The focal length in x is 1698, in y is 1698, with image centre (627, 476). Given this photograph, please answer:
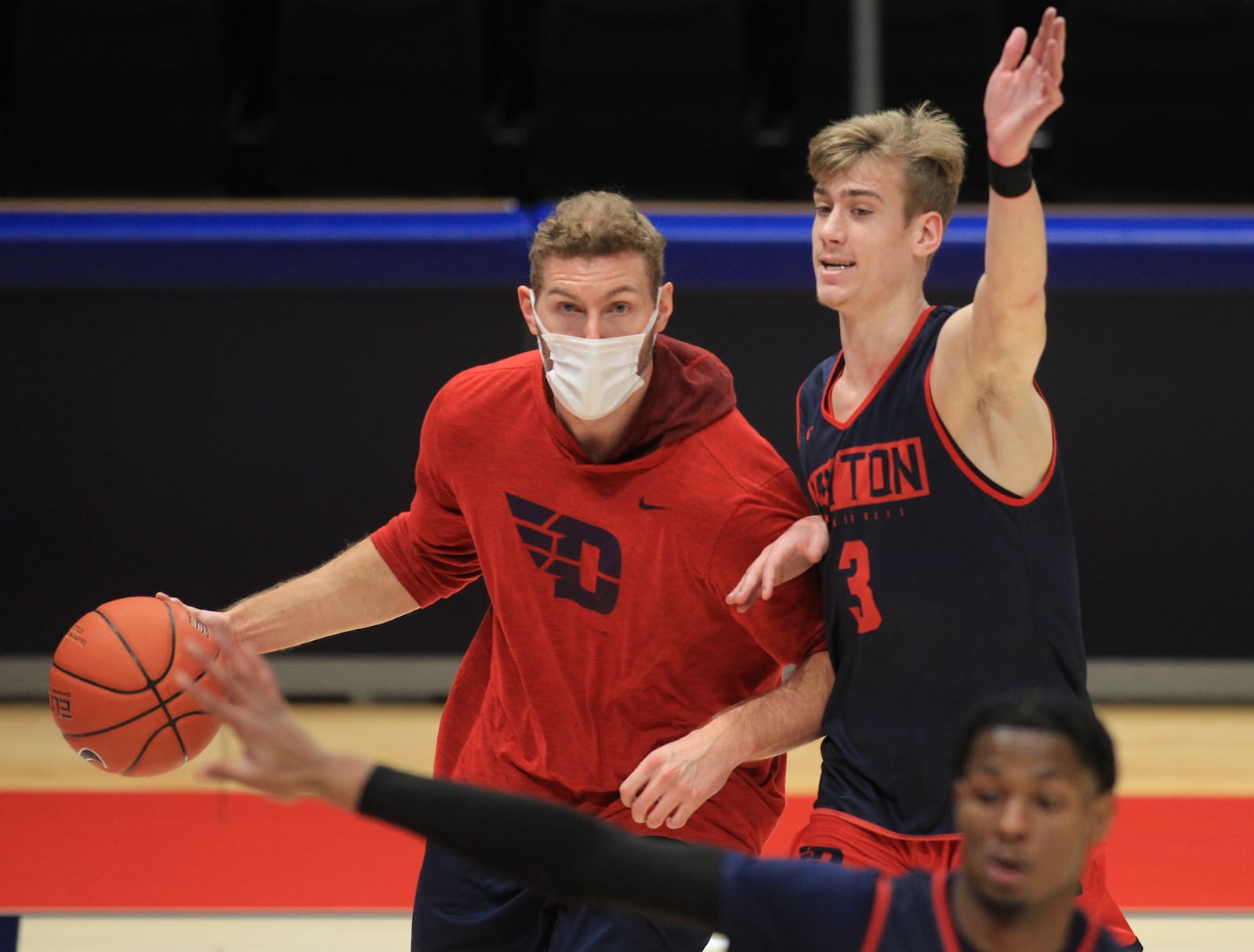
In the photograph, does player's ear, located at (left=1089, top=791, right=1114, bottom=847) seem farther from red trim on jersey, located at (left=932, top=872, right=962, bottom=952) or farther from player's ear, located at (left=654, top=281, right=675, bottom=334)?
player's ear, located at (left=654, top=281, right=675, bottom=334)

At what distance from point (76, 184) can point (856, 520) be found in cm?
519

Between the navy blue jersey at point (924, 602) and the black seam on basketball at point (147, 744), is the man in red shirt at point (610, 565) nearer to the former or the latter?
the navy blue jersey at point (924, 602)

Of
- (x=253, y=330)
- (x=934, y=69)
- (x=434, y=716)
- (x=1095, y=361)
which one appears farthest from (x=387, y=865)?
(x=934, y=69)

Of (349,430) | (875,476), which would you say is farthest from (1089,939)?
(349,430)

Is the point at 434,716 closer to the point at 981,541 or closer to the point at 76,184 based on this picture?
the point at 76,184

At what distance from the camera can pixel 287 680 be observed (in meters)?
6.54

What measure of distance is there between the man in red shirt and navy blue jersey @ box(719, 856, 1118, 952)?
3.04 ft

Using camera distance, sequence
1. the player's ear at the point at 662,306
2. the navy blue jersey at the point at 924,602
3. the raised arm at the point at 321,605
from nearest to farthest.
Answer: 1. the navy blue jersey at the point at 924,602
2. the player's ear at the point at 662,306
3. the raised arm at the point at 321,605

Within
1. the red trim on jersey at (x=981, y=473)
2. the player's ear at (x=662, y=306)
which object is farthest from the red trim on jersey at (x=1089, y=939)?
the player's ear at (x=662, y=306)

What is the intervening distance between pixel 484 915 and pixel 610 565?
A: 67cm

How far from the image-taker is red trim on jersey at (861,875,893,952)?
1927 mm

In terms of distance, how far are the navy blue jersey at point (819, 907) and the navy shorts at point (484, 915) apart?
101cm

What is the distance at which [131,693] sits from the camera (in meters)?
3.12

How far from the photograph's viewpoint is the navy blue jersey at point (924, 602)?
2.86m
